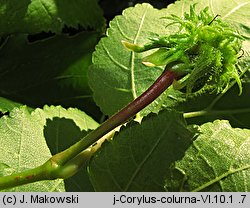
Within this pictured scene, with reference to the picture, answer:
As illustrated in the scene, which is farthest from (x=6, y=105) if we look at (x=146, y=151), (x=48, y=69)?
(x=146, y=151)

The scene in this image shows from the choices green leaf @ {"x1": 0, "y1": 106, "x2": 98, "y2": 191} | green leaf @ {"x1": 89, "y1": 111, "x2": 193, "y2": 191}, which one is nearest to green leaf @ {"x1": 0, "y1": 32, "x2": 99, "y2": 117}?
green leaf @ {"x1": 0, "y1": 106, "x2": 98, "y2": 191}

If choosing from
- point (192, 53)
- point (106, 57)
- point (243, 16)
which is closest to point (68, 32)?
point (106, 57)

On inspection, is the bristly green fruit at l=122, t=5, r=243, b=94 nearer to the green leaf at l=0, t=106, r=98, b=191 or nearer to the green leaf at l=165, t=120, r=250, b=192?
the green leaf at l=165, t=120, r=250, b=192

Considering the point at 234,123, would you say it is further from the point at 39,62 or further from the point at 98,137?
the point at 39,62

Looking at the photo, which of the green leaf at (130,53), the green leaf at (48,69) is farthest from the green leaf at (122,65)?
the green leaf at (48,69)

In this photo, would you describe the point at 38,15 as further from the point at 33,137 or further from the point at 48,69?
the point at 33,137
